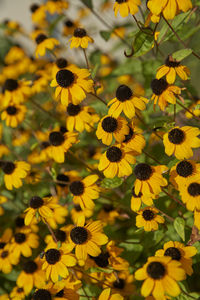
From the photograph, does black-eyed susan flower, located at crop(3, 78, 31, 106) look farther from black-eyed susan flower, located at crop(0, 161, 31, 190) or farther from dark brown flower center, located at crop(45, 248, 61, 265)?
dark brown flower center, located at crop(45, 248, 61, 265)

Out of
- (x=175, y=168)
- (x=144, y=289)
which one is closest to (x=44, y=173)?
(x=175, y=168)

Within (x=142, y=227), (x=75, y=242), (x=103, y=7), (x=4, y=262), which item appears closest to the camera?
(x=75, y=242)

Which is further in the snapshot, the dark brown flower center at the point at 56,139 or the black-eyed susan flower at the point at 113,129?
the dark brown flower center at the point at 56,139

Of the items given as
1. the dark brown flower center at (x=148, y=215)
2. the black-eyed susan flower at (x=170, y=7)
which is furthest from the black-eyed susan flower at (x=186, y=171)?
the black-eyed susan flower at (x=170, y=7)

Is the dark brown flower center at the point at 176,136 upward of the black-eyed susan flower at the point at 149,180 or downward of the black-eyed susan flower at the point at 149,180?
upward

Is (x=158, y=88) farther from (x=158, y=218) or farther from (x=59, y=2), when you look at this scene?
(x=59, y=2)

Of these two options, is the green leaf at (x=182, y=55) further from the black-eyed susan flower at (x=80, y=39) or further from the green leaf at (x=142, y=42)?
the black-eyed susan flower at (x=80, y=39)
